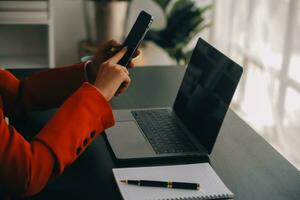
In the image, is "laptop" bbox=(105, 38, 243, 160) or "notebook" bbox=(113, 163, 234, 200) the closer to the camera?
"notebook" bbox=(113, 163, 234, 200)

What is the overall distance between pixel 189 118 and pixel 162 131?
8 cm

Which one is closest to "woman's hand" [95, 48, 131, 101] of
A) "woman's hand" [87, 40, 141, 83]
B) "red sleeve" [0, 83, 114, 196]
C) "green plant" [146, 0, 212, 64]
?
"red sleeve" [0, 83, 114, 196]

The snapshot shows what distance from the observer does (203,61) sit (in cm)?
132

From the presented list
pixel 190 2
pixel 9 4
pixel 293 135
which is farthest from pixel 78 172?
pixel 190 2

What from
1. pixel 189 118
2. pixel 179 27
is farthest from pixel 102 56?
pixel 179 27

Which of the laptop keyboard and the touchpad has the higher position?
the laptop keyboard

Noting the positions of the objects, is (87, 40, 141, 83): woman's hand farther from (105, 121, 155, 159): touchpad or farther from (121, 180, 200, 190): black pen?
(121, 180, 200, 190): black pen

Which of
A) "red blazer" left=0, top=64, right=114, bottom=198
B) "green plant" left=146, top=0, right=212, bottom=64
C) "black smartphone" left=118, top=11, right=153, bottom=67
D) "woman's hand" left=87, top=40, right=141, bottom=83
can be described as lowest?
"green plant" left=146, top=0, right=212, bottom=64

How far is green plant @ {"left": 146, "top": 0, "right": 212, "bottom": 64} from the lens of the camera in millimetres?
3135

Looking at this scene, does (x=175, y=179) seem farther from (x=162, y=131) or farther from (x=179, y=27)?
(x=179, y=27)

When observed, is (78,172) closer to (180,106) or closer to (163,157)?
(163,157)

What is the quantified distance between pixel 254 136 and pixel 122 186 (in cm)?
44

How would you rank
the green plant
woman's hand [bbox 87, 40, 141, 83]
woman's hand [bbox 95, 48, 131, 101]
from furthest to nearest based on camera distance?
the green plant → woman's hand [bbox 87, 40, 141, 83] → woman's hand [bbox 95, 48, 131, 101]

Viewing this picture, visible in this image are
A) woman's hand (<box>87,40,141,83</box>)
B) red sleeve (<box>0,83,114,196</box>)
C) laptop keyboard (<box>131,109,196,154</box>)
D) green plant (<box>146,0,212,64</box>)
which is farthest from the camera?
green plant (<box>146,0,212,64</box>)
